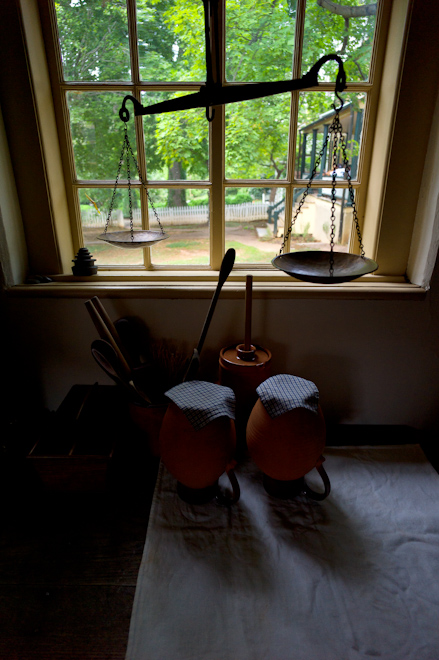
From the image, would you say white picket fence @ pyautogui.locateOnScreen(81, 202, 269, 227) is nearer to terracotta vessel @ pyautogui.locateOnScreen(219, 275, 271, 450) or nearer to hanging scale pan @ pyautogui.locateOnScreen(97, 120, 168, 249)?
hanging scale pan @ pyautogui.locateOnScreen(97, 120, 168, 249)

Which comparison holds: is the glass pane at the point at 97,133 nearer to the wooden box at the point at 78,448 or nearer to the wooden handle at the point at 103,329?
the wooden handle at the point at 103,329

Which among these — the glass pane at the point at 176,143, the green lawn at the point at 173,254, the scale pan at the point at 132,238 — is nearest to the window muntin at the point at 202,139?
the glass pane at the point at 176,143

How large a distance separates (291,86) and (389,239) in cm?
71

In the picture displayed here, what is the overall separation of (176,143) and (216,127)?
0.16 meters

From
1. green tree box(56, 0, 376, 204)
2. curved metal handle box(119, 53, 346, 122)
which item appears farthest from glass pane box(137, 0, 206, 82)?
curved metal handle box(119, 53, 346, 122)

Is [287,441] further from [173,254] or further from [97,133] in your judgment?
[97,133]

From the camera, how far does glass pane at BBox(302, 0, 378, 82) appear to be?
1235mm

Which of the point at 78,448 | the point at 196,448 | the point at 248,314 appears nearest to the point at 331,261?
the point at 248,314

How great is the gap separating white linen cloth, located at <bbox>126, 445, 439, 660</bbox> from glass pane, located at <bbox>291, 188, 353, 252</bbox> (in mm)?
882

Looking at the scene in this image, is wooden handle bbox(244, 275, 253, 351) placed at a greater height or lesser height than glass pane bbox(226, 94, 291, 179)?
lesser

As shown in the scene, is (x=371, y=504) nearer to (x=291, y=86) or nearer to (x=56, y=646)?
(x=56, y=646)

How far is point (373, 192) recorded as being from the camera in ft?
4.49

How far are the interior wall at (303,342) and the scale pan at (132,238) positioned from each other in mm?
237

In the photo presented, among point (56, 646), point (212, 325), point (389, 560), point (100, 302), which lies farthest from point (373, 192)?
point (56, 646)
